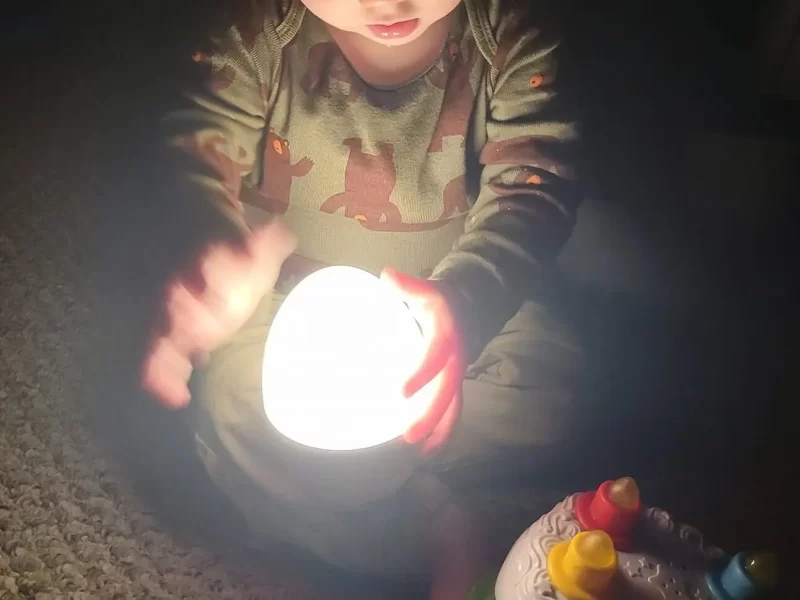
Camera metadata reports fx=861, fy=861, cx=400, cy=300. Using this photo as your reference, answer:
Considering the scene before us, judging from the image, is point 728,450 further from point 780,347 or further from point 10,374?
point 10,374

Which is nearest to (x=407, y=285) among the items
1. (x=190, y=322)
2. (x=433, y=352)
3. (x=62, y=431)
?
(x=433, y=352)

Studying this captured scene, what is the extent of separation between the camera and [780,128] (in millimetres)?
598

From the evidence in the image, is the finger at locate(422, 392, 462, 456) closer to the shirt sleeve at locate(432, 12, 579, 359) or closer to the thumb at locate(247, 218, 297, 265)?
the shirt sleeve at locate(432, 12, 579, 359)

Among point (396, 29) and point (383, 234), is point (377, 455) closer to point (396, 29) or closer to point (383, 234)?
point (383, 234)

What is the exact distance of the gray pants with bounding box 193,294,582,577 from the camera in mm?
614

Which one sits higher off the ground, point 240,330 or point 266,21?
point 266,21

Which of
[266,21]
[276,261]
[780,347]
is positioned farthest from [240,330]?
[780,347]

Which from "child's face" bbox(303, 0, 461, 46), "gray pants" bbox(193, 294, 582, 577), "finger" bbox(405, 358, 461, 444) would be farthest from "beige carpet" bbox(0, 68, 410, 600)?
"child's face" bbox(303, 0, 461, 46)

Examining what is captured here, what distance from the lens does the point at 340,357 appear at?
20.0 inches

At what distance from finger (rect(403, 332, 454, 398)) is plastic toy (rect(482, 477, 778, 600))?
117 mm

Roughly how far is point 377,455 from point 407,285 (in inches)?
5.4

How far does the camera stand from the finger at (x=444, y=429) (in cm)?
59

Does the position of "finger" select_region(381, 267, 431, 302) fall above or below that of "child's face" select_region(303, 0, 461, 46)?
below

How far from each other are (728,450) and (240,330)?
15.6 inches
